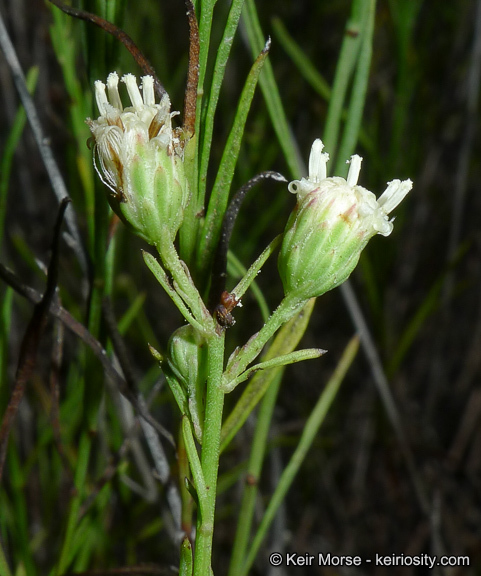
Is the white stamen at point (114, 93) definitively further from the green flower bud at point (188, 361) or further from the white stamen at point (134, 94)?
the green flower bud at point (188, 361)

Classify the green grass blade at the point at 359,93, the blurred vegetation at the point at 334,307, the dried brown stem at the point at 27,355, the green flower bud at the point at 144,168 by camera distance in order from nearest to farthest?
the green flower bud at the point at 144,168, the dried brown stem at the point at 27,355, the green grass blade at the point at 359,93, the blurred vegetation at the point at 334,307

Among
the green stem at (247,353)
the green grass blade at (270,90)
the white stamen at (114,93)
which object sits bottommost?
the green stem at (247,353)

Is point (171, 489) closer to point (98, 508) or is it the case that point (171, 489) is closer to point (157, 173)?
point (98, 508)

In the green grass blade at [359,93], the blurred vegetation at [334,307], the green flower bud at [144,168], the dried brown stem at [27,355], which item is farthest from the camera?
the blurred vegetation at [334,307]

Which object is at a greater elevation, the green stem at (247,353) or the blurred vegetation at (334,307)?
the blurred vegetation at (334,307)

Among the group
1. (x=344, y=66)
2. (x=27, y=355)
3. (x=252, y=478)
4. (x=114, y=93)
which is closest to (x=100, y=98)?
(x=114, y=93)

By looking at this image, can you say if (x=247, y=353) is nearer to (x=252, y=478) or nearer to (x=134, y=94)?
(x=134, y=94)

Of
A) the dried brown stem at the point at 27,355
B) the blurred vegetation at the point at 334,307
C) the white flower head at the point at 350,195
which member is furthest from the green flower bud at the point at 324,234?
the blurred vegetation at the point at 334,307
